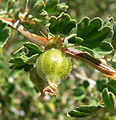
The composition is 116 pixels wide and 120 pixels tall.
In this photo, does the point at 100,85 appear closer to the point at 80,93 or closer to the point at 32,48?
the point at 80,93

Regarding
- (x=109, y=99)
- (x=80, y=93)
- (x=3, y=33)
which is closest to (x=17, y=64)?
(x=3, y=33)

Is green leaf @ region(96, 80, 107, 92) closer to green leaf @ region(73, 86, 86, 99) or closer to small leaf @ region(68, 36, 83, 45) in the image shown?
green leaf @ region(73, 86, 86, 99)

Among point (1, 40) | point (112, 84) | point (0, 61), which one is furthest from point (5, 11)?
point (0, 61)

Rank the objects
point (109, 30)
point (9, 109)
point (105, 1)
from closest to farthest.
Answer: point (109, 30)
point (9, 109)
point (105, 1)

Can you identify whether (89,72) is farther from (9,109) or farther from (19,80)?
(9,109)

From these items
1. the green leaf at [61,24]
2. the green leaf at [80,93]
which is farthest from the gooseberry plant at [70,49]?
the green leaf at [80,93]

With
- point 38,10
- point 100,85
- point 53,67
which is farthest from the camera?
point 100,85
